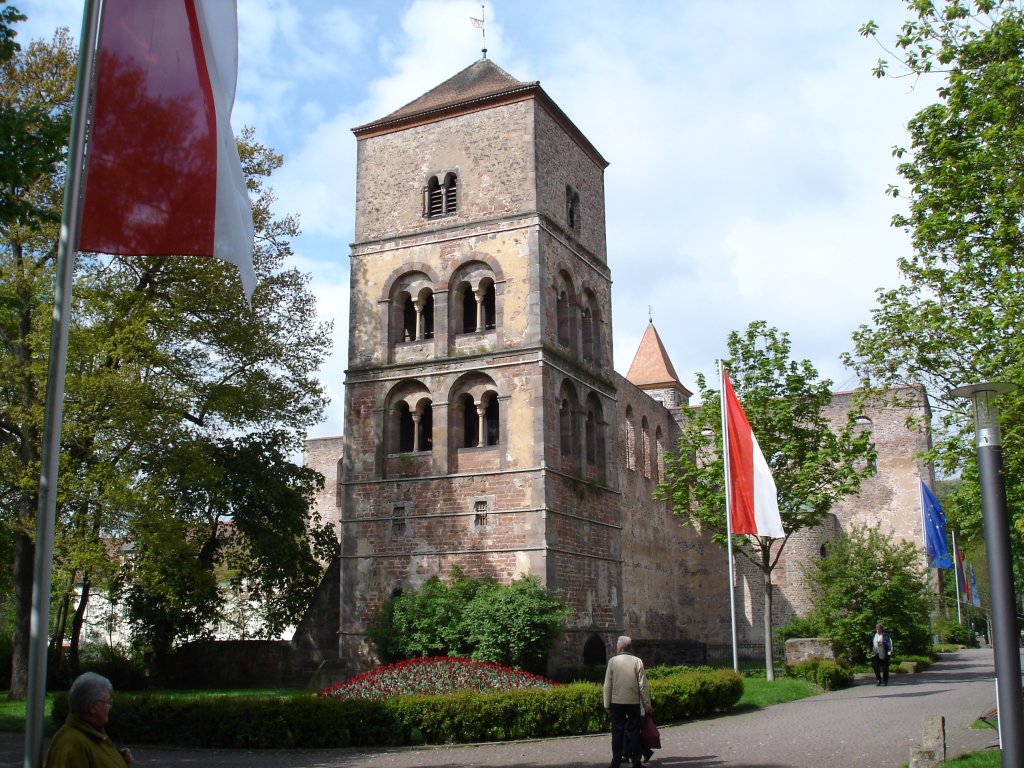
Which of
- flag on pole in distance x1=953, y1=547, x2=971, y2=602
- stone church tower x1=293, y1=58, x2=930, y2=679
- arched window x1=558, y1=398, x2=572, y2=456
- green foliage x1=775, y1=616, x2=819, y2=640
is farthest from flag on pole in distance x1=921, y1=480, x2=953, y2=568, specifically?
arched window x1=558, y1=398, x2=572, y2=456

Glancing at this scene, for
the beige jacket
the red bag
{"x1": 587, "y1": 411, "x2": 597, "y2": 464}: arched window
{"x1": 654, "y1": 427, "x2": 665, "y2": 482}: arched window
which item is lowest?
the red bag

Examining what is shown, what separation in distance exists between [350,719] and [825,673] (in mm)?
13187

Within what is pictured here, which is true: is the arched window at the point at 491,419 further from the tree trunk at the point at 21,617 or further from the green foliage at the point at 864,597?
the tree trunk at the point at 21,617

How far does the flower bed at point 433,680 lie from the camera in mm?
17047

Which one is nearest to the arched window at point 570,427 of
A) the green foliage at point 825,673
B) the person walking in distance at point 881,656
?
the green foliage at point 825,673

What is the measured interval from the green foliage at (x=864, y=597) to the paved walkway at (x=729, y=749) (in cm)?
1030

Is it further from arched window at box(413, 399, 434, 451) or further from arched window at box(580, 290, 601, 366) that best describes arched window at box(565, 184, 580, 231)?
arched window at box(413, 399, 434, 451)

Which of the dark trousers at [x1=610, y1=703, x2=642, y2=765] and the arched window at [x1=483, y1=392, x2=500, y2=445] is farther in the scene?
the arched window at [x1=483, y1=392, x2=500, y2=445]

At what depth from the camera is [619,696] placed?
12.2 meters

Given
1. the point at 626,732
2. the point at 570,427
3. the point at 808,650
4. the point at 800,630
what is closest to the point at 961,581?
the point at 800,630

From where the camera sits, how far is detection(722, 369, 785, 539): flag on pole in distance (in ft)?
69.2

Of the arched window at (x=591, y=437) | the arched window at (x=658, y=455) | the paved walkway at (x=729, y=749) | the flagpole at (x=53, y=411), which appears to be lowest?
the paved walkway at (x=729, y=749)

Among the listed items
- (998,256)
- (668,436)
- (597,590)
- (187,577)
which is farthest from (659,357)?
(998,256)

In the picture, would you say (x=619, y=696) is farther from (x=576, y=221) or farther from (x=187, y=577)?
(x=576, y=221)
